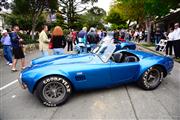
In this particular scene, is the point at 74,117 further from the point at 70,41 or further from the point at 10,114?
the point at 70,41

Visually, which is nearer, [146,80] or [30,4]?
[146,80]

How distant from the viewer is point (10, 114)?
4.62m

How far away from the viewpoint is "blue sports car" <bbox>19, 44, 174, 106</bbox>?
16.0 feet

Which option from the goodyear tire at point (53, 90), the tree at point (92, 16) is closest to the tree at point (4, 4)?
the goodyear tire at point (53, 90)

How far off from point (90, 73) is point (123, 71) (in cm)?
82

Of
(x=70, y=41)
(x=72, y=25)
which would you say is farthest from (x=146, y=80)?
(x=72, y=25)

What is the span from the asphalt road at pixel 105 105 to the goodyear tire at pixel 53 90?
145 millimetres

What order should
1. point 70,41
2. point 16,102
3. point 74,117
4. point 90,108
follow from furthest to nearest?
point 70,41 → point 16,102 → point 90,108 → point 74,117

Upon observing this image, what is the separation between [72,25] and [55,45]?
4480 centimetres

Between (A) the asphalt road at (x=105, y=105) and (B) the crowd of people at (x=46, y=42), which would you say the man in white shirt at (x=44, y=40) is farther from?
(A) the asphalt road at (x=105, y=105)

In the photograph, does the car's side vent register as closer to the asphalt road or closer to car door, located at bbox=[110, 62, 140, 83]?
the asphalt road

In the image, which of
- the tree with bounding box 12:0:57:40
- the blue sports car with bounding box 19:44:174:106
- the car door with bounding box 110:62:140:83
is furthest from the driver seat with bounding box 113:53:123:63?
the tree with bounding box 12:0:57:40

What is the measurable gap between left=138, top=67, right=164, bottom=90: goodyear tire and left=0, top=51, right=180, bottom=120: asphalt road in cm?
14

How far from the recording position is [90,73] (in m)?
5.06
